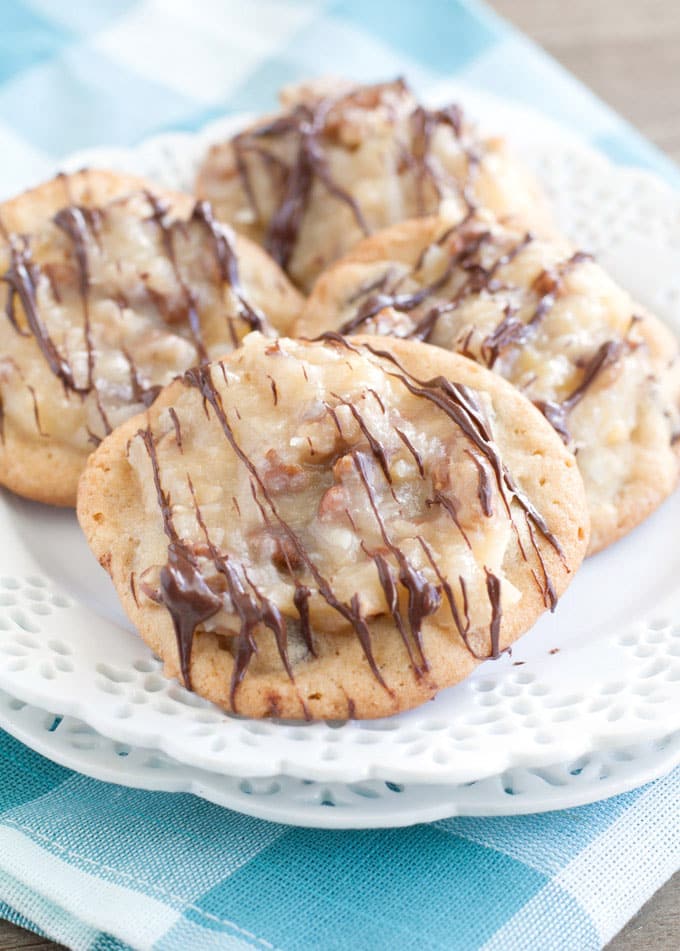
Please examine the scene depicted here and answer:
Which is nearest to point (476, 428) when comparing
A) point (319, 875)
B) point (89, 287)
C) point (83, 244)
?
point (319, 875)

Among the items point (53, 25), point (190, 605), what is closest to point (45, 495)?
point (190, 605)

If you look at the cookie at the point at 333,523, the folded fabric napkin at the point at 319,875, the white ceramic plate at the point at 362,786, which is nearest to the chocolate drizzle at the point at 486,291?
the cookie at the point at 333,523

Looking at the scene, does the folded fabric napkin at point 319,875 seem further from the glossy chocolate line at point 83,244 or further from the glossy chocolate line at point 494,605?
the glossy chocolate line at point 83,244

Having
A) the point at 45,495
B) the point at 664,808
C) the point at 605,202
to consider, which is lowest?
the point at 45,495

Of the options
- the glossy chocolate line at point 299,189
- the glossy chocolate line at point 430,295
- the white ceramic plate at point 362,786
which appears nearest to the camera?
the white ceramic plate at point 362,786

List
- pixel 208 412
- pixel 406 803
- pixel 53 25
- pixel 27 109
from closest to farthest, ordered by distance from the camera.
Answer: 1. pixel 406 803
2. pixel 208 412
3. pixel 27 109
4. pixel 53 25

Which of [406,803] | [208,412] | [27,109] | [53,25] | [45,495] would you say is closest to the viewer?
[406,803]

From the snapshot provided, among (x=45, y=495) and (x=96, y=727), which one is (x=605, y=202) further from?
(x=96, y=727)
